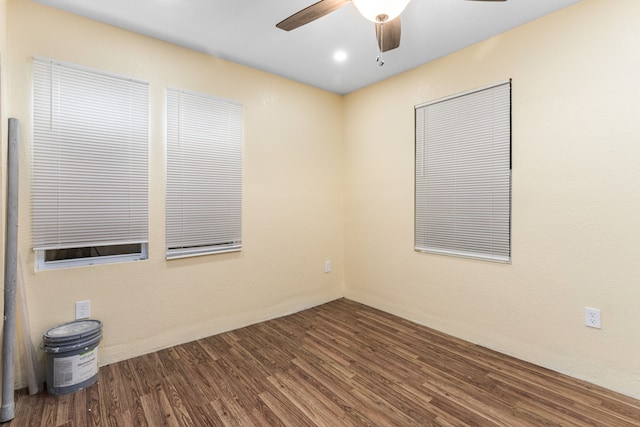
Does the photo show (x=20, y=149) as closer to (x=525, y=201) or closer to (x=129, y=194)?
(x=129, y=194)

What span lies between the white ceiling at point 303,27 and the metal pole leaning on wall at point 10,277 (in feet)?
3.56

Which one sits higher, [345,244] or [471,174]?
[471,174]

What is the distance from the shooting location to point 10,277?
6.07ft

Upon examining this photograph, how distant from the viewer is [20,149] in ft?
6.66

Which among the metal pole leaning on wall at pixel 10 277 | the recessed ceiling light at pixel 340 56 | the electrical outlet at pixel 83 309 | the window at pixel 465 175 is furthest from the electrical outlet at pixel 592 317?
the metal pole leaning on wall at pixel 10 277

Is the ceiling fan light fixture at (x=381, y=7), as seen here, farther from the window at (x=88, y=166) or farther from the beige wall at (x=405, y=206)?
the window at (x=88, y=166)

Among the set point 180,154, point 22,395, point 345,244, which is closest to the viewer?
point 22,395

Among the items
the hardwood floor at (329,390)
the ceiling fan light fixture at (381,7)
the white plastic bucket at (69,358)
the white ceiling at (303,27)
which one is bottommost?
the hardwood floor at (329,390)

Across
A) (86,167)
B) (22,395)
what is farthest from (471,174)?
(22,395)

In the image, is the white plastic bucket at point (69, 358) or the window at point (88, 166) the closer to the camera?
the white plastic bucket at point (69, 358)

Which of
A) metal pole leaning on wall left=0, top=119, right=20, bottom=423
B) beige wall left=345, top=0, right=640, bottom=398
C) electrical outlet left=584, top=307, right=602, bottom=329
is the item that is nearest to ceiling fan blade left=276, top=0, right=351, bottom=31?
beige wall left=345, top=0, right=640, bottom=398

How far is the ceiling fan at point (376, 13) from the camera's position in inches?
57.4

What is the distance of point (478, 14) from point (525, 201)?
1416 millimetres

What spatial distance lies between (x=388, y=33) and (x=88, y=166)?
88.3 inches
